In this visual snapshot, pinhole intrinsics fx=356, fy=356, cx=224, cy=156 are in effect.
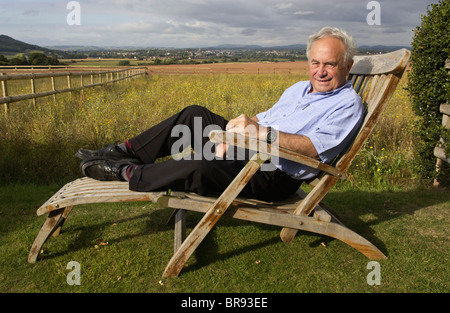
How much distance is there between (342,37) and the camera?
2654mm

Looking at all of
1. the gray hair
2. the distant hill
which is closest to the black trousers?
the gray hair

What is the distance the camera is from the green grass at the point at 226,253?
97.8 inches

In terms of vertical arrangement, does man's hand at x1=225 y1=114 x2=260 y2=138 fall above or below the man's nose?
below

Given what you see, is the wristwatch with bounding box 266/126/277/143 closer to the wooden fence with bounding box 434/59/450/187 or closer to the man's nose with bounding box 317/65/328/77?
the man's nose with bounding box 317/65/328/77

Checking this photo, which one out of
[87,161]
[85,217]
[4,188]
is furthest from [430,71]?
[4,188]

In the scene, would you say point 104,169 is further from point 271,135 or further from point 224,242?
point 271,135

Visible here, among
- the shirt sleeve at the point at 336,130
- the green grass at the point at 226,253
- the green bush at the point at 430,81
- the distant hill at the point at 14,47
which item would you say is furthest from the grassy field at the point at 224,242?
the distant hill at the point at 14,47

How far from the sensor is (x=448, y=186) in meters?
4.37

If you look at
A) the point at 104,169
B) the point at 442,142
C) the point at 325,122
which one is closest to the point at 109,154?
the point at 104,169

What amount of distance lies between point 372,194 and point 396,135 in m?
1.82

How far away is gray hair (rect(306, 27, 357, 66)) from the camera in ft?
8.71

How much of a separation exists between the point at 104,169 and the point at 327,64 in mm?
1894

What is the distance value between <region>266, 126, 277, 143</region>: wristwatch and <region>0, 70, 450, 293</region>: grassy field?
39.1 inches
